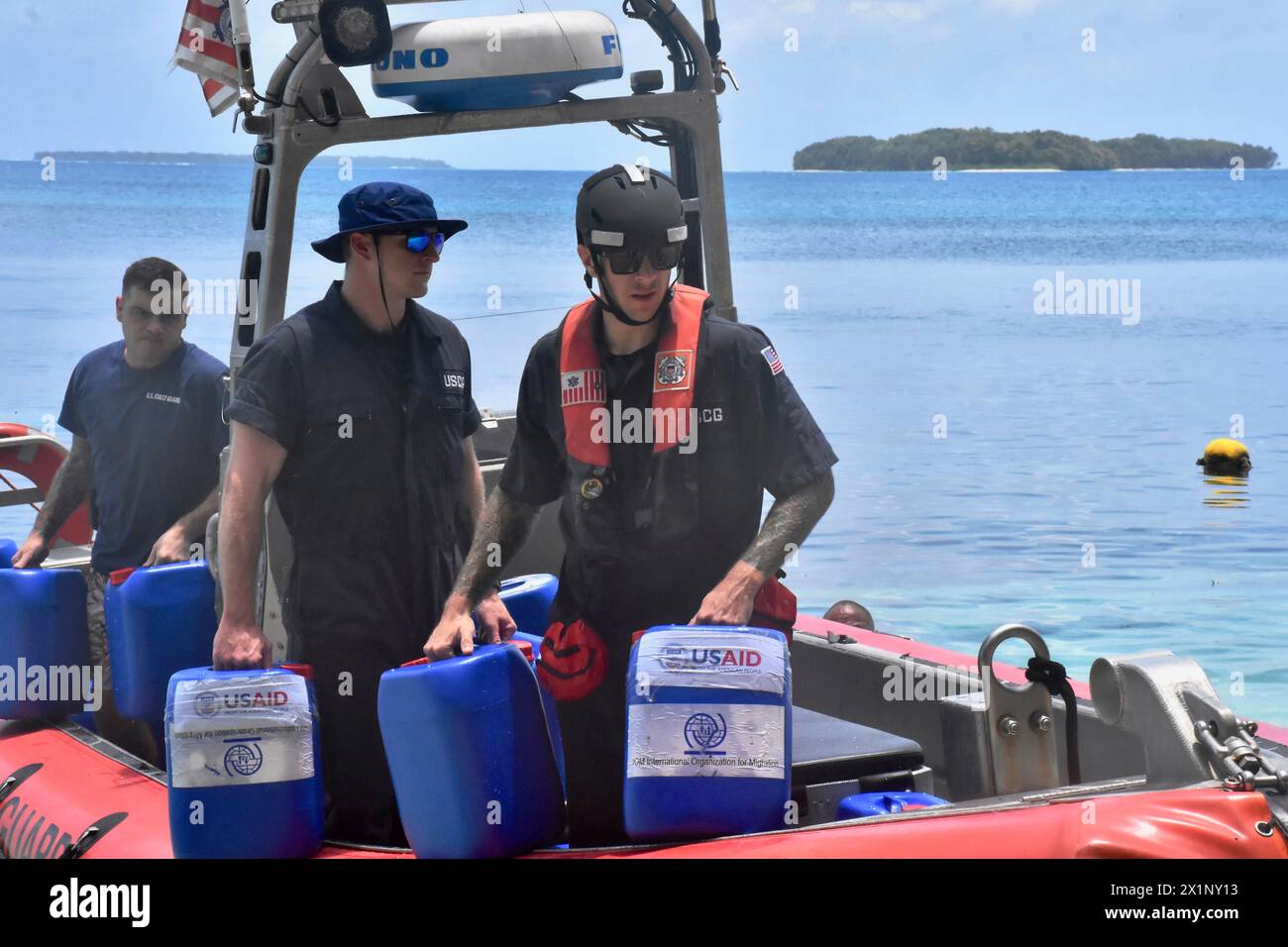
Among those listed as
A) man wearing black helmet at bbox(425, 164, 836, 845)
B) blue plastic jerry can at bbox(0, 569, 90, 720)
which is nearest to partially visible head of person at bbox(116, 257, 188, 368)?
blue plastic jerry can at bbox(0, 569, 90, 720)

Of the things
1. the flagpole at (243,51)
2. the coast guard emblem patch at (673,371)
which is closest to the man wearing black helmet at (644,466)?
the coast guard emblem patch at (673,371)

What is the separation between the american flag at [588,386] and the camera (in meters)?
3.25

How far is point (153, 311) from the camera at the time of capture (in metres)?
5.33

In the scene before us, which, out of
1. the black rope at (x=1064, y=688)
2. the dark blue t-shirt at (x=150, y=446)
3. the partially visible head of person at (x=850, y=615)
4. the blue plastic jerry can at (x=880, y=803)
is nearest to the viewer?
the blue plastic jerry can at (x=880, y=803)

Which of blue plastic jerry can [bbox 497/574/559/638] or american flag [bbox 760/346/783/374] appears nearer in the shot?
american flag [bbox 760/346/783/374]

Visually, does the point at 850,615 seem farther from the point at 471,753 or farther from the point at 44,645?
the point at 471,753

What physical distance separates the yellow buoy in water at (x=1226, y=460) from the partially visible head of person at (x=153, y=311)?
504 inches

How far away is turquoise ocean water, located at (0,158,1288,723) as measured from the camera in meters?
12.2

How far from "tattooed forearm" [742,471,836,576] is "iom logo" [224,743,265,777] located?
1.12 metres

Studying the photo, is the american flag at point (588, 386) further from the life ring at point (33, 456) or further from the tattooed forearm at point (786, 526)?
the life ring at point (33, 456)

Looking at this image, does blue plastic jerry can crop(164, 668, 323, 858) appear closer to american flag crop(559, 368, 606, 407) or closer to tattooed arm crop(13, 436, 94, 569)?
american flag crop(559, 368, 606, 407)

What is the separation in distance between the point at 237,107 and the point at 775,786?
2035 mm

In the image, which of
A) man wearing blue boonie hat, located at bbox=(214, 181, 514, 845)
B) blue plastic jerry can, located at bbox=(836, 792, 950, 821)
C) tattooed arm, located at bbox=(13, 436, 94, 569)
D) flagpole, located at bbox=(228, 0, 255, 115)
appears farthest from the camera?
tattooed arm, located at bbox=(13, 436, 94, 569)

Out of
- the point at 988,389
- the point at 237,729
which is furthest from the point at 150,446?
the point at 988,389
